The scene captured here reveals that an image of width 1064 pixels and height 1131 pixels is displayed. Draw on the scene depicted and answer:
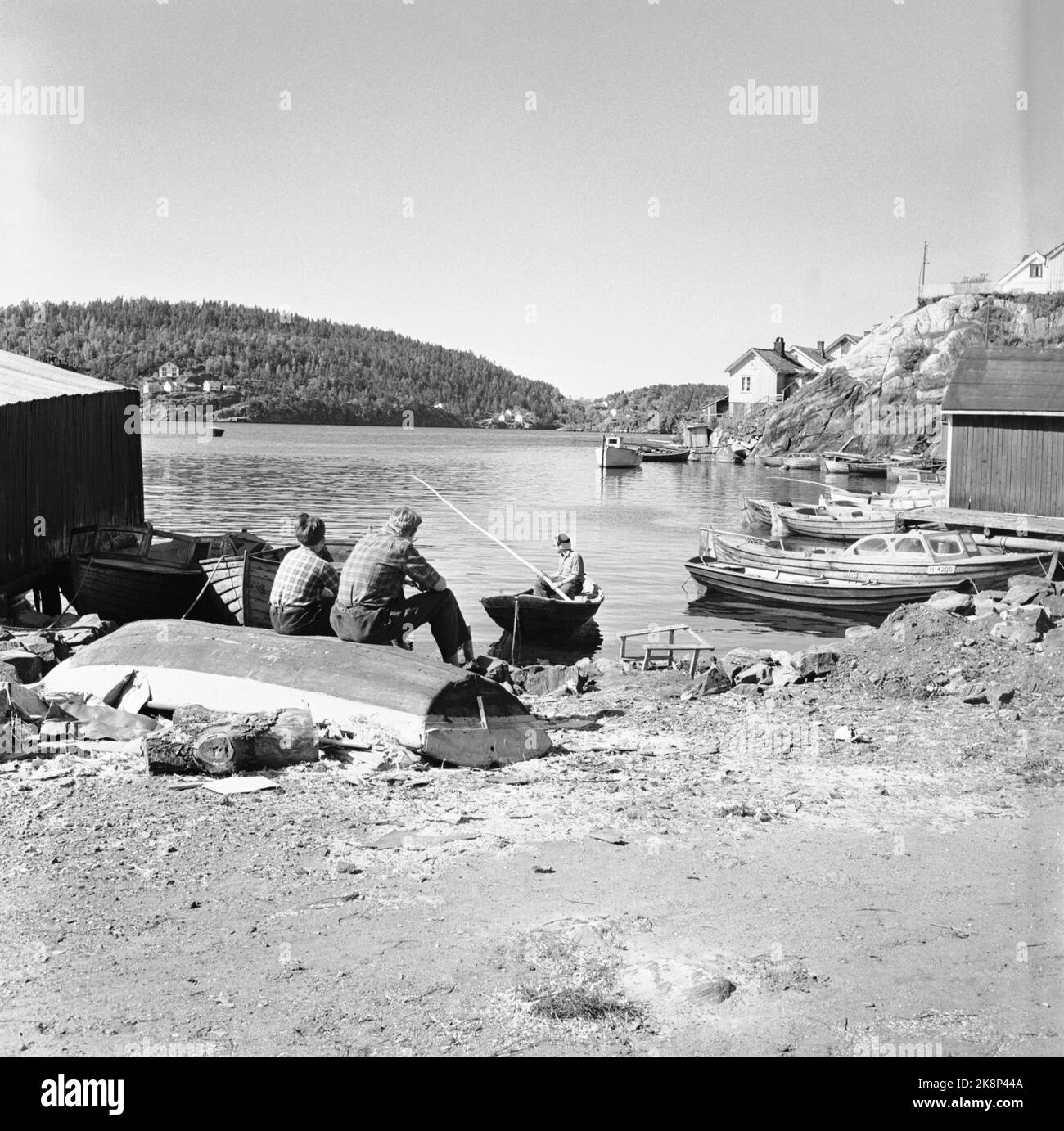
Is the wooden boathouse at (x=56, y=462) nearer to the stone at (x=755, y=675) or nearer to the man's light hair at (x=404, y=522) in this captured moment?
the man's light hair at (x=404, y=522)

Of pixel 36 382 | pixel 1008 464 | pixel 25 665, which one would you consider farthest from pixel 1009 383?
pixel 25 665

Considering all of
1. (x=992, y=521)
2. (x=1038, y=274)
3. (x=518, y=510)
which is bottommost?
(x=518, y=510)

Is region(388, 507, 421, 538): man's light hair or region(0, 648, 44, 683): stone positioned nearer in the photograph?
region(388, 507, 421, 538): man's light hair

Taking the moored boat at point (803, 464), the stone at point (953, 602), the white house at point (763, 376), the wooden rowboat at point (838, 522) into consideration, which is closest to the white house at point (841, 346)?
the white house at point (763, 376)

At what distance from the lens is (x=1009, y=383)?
31.5 metres

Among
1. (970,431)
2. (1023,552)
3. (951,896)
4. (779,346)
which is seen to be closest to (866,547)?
(1023,552)

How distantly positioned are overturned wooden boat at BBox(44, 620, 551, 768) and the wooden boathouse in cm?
937

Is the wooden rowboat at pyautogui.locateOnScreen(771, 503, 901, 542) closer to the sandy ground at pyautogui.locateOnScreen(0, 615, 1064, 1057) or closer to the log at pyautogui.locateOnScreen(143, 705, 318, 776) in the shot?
the sandy ground at pyautogui.locateOnScreen(0, 615, 1064, 1057)

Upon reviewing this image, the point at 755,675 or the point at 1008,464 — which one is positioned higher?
the point at 1008,464

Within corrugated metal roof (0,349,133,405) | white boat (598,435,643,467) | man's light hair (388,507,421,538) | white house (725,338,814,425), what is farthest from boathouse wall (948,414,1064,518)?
white house (725,338,814,425)

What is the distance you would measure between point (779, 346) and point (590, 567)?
88.1m

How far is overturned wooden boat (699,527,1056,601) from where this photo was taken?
25.5 meters

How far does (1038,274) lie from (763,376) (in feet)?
94.7

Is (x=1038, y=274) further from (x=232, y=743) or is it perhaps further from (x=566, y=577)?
(x=232, y=743)
